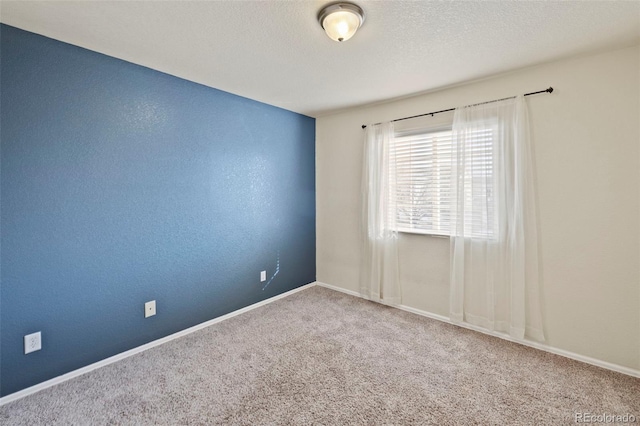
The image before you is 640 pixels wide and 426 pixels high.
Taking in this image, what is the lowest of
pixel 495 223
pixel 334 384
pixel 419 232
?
pixel 334 384

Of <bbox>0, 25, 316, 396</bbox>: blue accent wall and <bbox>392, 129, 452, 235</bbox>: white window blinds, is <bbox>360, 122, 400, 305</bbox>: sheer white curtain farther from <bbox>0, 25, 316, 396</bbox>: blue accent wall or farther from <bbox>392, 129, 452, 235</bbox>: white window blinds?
<bbox>0, 25, 316, 396</bbox>: blue accent wall

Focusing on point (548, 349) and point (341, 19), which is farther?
point (548, 349)

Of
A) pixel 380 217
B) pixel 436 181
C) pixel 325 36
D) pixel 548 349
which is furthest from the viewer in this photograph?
pixel 380 217

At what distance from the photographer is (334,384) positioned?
2.04 m

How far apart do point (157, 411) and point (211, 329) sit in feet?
3.59

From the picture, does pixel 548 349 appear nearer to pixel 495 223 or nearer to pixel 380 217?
pixel 495 223

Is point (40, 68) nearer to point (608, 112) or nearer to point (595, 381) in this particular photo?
point (608, 112)

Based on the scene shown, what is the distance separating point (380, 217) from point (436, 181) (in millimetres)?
734

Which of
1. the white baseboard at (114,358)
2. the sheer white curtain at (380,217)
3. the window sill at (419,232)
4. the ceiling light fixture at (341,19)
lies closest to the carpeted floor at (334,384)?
the white baseboard at (114,358)

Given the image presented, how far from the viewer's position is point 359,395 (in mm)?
1933

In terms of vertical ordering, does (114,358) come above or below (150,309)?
below

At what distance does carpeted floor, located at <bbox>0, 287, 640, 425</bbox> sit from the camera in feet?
5.78

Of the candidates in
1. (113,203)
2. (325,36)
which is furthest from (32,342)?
(325,36)

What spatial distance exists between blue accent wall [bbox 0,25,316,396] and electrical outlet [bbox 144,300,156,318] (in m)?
0.04
